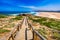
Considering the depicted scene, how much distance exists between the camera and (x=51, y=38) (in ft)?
39.5

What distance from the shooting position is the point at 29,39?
9023 millimetres

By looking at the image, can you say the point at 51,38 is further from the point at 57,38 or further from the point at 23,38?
the point at 23,38

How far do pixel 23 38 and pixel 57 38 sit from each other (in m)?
3.53

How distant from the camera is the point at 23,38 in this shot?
9203 millimetres

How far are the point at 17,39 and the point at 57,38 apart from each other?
3.90 metres

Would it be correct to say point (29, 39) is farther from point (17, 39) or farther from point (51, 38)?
point (51, 38)

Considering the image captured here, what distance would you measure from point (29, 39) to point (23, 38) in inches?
15.6

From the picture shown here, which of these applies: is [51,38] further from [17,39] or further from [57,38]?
[17,39]

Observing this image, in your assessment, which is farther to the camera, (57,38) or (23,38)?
(57,38)

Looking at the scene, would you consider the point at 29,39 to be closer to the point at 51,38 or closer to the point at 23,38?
the point at 23,38

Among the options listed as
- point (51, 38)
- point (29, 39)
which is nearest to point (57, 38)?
point (51, 38)

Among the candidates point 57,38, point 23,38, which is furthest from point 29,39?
point 57,38

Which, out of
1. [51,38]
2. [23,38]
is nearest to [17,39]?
[23,38]

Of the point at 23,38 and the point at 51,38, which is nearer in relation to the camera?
the point at 23,38
